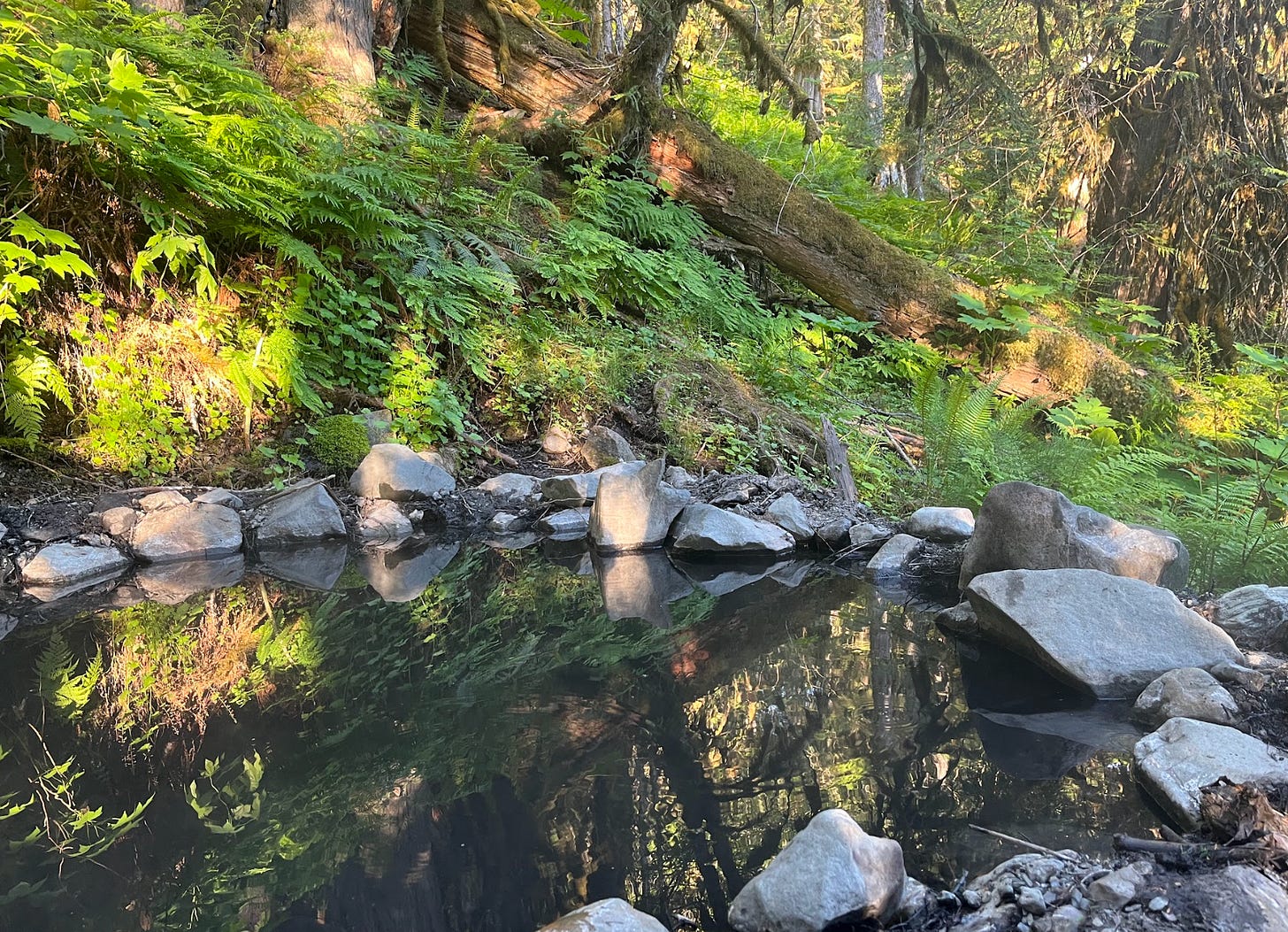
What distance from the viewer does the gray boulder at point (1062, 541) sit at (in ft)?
12.6

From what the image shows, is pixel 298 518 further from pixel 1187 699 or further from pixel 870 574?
pixel 1187 699

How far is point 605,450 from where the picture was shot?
6223 millimetres

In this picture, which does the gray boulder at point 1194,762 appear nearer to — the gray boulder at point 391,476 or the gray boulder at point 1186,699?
the gray boulder at point 1186,699

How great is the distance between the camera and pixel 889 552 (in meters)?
4.87

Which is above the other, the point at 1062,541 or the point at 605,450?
the point at 1062,541

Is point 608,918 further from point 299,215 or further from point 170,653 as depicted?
point 299,215

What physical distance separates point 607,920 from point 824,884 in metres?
0.49

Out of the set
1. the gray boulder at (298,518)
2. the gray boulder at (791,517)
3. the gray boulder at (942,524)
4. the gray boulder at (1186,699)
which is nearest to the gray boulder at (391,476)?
the gray boulder at (298,518)

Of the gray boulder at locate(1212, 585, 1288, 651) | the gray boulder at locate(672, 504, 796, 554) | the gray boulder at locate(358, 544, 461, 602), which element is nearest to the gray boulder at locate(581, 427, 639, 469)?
the gray boulder at locate(672, 504, 796, 554)

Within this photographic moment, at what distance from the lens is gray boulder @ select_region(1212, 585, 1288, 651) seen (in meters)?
3.37

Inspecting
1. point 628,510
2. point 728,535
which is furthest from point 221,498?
point 728,535

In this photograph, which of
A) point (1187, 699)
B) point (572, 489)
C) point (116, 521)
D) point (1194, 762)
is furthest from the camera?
point (572, 489)

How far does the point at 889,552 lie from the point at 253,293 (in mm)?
4559

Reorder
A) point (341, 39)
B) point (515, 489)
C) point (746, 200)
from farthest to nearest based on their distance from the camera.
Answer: point (746, 200), point (341, 39), point (515, 489)
